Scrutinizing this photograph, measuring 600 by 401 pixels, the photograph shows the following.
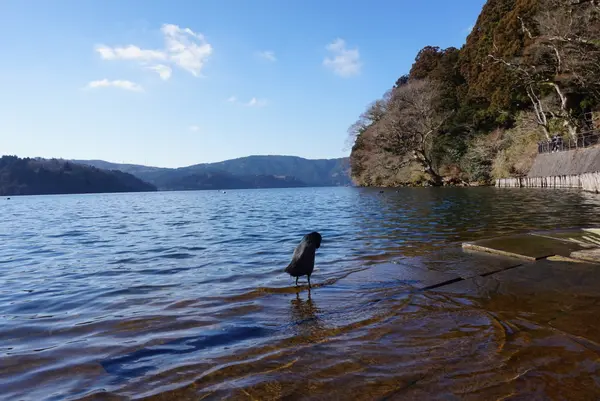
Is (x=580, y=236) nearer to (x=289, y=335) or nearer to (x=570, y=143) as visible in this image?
(x=289, y=335)

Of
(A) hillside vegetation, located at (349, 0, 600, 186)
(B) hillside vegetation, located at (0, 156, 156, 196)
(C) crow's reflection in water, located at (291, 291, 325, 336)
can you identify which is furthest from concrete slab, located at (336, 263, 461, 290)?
(B) hillside vegetation, located at (0, 156, 156, 196)

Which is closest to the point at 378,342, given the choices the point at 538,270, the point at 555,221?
the point at 538,270

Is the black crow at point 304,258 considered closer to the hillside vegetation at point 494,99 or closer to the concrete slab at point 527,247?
the concrete slab at point 527,247

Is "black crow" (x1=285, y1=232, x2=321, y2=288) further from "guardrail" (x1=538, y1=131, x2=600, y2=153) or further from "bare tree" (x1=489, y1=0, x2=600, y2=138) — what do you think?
"guardrail" (x1=538, y1=131, x2=600, y2=153)

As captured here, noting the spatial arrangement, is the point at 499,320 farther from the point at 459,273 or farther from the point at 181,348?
the point at 181,348

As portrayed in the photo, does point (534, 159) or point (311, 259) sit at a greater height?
point (534, 159)

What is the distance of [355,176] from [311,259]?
253ft

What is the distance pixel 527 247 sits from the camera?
Result: 721cm

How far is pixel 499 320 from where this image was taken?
3.96m

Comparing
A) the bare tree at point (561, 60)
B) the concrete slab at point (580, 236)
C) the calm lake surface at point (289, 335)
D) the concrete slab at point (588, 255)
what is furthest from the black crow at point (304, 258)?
the bare tree at point (561, 60)

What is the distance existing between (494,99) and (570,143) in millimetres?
12969

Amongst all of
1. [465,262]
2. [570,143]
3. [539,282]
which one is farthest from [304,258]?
[570,143]

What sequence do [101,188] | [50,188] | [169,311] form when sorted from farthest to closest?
1. [101,188]
2. [50,188]
3. [169,311]

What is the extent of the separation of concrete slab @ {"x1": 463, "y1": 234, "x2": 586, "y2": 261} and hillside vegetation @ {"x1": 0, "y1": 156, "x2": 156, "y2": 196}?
162 meters
